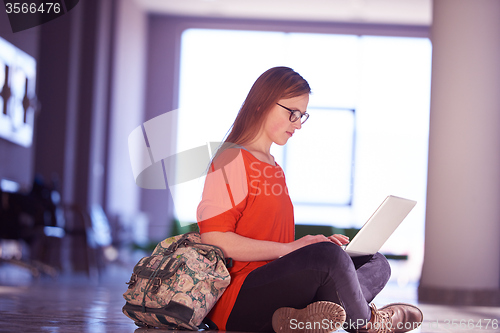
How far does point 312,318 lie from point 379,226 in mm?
326

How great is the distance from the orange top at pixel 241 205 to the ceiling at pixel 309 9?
8044 mm

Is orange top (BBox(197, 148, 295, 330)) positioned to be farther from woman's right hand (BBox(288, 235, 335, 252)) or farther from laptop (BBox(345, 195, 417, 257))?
laptop (BBox(345, 195, 417, 257))

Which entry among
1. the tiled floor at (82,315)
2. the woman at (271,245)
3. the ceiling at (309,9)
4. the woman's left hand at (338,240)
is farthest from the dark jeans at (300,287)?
the ceiling at (309,9)

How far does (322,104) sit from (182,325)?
876 cm

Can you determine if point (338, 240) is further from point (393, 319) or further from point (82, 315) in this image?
point (82, 315)

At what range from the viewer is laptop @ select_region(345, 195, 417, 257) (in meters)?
1.56

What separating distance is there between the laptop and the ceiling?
8.00m

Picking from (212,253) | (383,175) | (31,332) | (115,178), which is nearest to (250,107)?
(212,253)

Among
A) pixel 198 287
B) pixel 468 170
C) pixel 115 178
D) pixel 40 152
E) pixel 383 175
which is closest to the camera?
pixel 198 287

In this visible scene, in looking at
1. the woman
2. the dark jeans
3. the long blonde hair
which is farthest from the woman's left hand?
the long blonde hair

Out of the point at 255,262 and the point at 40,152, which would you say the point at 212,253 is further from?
the point at 40,152

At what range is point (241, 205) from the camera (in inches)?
61.2

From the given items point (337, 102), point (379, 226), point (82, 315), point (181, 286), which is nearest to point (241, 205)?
point (181, 286)

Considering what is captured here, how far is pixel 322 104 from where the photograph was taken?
10008 mm
